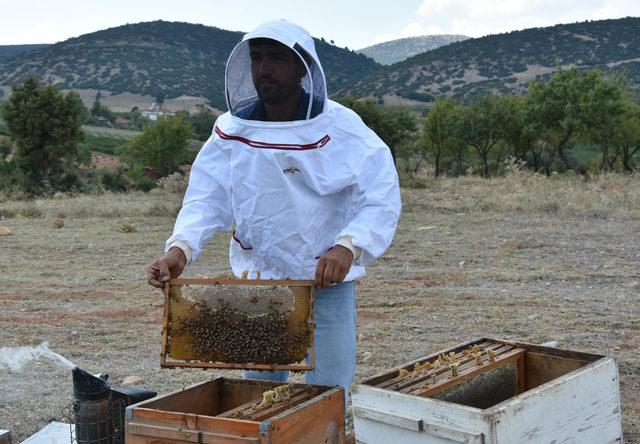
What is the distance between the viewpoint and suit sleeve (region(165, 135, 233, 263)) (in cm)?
310

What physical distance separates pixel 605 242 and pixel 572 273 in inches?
97.5

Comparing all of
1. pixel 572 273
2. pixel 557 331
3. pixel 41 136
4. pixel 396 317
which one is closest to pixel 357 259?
pixel 557 331

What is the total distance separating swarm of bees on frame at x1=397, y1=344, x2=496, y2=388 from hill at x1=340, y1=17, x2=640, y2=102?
224ft

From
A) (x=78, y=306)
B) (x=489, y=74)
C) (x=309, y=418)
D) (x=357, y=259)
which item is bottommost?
(x=78, y=306)

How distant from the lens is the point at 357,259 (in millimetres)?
2838

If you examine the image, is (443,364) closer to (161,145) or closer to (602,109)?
(602,109)

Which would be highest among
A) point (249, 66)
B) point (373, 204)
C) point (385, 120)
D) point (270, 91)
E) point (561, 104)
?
point (561, 104)

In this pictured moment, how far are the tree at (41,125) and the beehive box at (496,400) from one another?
27668 mm

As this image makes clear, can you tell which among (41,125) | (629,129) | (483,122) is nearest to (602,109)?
(629,129)

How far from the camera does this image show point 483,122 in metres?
36.0

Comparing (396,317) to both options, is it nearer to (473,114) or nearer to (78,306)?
(78,306)

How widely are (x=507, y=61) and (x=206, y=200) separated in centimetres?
7953

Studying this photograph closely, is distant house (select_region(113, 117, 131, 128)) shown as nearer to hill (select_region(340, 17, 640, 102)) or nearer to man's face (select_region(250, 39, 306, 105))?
hill (select_region(340, 17, 640, 102))

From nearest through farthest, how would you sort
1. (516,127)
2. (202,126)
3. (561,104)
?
(561,104)
(516,127)
(202,126)
